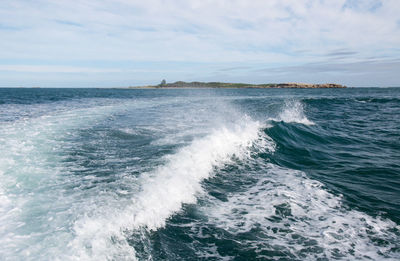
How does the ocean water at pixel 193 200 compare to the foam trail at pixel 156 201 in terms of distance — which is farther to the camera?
the ocean water at pixel 193 200

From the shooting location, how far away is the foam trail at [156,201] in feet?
12.0

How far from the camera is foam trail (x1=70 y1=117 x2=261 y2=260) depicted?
365cm

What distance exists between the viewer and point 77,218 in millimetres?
4312

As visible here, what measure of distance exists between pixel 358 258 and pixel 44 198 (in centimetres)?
576

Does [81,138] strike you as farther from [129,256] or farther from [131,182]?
[129,256]

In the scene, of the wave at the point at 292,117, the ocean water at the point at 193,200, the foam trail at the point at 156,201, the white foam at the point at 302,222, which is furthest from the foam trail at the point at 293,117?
the white foam at the point at 302,222

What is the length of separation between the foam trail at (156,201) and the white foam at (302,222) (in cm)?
85

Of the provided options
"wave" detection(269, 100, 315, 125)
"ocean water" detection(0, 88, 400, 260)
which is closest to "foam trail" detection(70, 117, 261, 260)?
"ocean water" detection(0, 88, 400, 260)

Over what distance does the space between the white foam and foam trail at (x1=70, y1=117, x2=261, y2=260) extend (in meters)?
0.85

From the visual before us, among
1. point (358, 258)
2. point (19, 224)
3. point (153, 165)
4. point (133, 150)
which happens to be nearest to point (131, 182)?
point (153, 165)

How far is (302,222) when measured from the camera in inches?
189

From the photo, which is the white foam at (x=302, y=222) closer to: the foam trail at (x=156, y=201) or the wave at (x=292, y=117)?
the foam trail at (x=156, y=201)

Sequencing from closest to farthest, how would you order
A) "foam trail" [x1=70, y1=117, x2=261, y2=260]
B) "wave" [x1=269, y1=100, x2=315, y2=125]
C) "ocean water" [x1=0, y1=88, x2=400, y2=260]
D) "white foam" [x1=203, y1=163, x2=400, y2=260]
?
1. "foam trail" [x1=70, y1=117, x2=261, y2=260]
2. "ocean water" [x1=0, y1=88, x2=400, y2=260]
3. "white foam" [x1=203, y1=163, x2=400, y2=260]
4. "wave" [x1=269, y1=100, x2=315, y2=125]

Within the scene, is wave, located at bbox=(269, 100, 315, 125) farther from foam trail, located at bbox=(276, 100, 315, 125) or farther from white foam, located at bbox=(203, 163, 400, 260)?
white foam, located at bbox=(203, 163, 400, 260)
